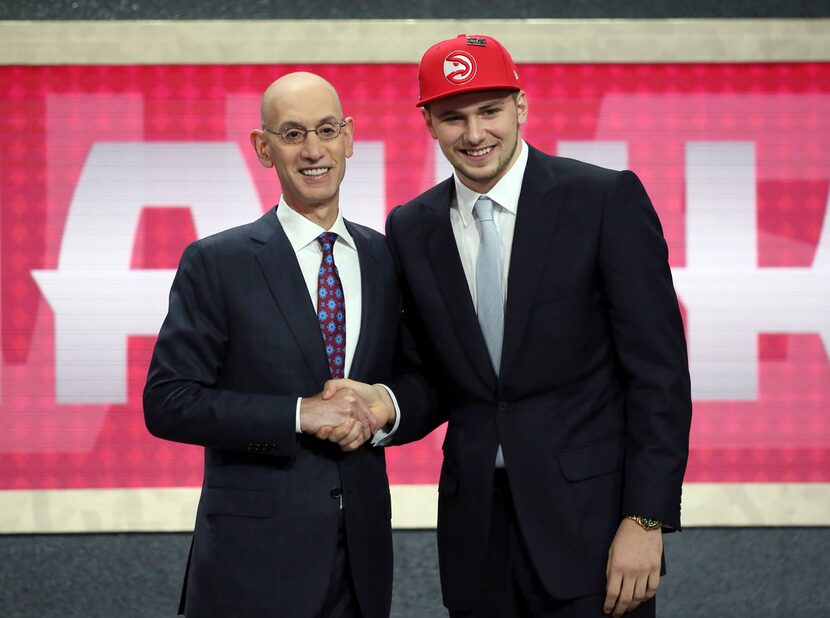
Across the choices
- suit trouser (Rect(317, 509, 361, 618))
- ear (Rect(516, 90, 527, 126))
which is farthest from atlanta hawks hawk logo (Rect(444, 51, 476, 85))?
suit trouser (Rect(317, 509, 361, 618))

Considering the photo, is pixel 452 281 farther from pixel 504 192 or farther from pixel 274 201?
pixel 274 201

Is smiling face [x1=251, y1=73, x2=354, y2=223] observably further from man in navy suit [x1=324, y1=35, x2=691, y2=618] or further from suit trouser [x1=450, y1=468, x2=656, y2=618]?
suit trouser [x1=450, y1=468, x2=656, y2=618]

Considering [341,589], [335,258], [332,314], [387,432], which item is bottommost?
[341,589]

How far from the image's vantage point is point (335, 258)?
1795 mm

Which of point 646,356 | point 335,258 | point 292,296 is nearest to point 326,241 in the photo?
point 335,258

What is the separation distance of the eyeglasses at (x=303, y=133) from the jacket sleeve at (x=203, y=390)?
0.26m

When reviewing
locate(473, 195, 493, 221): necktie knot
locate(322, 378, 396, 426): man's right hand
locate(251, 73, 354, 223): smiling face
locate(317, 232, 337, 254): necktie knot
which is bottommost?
locate(322, 378, 396, 426): man's right hand

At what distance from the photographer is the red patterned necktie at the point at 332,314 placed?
172 cm

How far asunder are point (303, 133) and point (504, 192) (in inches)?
15.6

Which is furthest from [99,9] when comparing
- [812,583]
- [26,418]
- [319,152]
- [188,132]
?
[812,583]

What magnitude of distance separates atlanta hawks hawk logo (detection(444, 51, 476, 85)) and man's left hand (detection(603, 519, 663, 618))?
31.9 inches

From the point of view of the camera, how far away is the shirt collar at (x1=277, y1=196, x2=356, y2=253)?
1.77 m

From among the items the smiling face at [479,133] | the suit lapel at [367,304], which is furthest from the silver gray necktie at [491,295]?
the suit lapel at [367,304]

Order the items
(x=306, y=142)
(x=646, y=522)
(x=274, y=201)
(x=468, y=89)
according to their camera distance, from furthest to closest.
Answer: (x=274, y=201)
(x=306, y=142)
(x=468, y=89)
(x=646, y=522)
